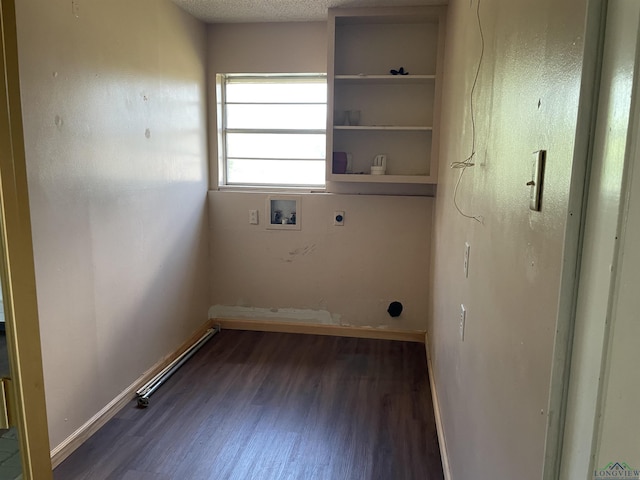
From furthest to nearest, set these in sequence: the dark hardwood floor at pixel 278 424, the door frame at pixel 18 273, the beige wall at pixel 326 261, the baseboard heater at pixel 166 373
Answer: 1. the beige wall at pixel 326 261
2. the baseboard heater at pixel 166 373
3. the dark hardwood floor at pixel 278 424
4. the door frame at pixel 18 273

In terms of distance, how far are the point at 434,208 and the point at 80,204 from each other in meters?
2.28

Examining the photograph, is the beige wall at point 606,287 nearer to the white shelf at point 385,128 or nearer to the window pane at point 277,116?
the white shelf at point 385,128

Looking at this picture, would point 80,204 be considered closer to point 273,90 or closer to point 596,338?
point 273,90

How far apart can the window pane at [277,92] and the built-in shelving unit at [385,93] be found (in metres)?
0.24

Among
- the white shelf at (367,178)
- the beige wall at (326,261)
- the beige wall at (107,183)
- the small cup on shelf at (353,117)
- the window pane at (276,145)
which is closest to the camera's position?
the beige wall at (107,183)

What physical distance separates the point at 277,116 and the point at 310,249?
111cm

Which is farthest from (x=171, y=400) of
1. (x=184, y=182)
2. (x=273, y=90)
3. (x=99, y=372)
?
(x=273, y=90)

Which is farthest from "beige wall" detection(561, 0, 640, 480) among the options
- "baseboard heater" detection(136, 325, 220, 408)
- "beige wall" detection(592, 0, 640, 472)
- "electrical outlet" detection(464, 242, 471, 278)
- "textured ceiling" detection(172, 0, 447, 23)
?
"textured ceiling" detection(172, 0, 447, 23)

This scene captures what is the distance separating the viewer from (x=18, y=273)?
3.45 ft

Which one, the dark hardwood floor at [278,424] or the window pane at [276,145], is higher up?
the window pane at [276,145]

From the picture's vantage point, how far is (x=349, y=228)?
3566 mm

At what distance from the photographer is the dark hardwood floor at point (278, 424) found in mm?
2062

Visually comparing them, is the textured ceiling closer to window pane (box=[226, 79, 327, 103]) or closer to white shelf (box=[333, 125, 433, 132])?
window pane (box=[226, 79, 327, 103])

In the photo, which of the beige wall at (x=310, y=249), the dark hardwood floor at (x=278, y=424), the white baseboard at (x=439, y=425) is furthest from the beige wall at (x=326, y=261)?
the white baseboard at (x=439, y=425)
